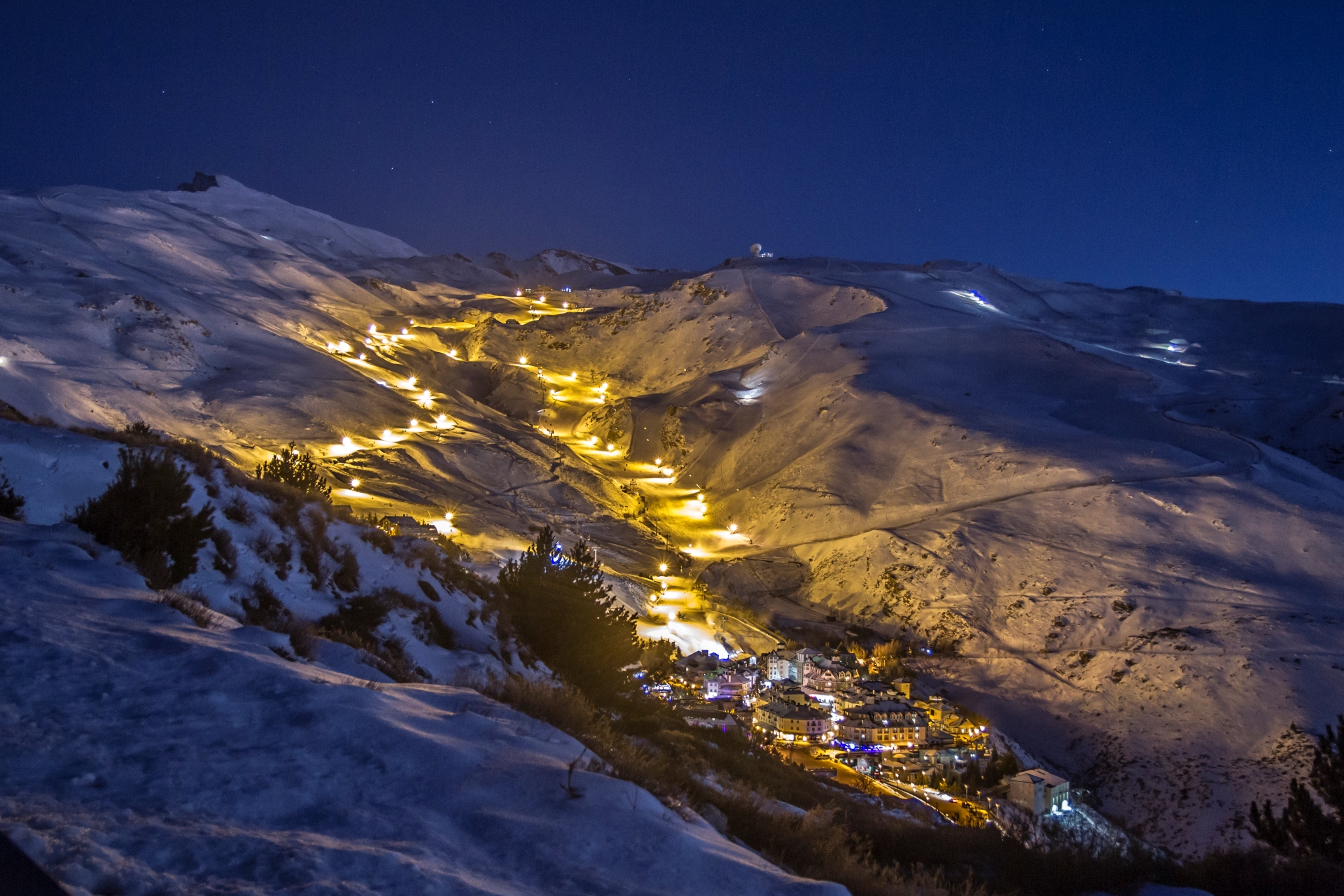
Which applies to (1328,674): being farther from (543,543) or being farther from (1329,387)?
(1329,387)

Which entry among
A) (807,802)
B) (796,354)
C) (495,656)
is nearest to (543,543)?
(495,656)

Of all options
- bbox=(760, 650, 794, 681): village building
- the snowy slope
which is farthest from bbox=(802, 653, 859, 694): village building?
the snowy slope

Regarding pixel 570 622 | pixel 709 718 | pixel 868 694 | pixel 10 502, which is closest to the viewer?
pixel 10 502

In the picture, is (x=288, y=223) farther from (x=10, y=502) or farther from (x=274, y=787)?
(x=274, y=787)

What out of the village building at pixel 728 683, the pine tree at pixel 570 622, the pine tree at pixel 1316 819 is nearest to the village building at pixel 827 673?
the village building at pixel 728 683

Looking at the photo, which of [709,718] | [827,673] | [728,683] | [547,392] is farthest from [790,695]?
[547,392]

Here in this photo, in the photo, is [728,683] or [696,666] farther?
[696,666]
